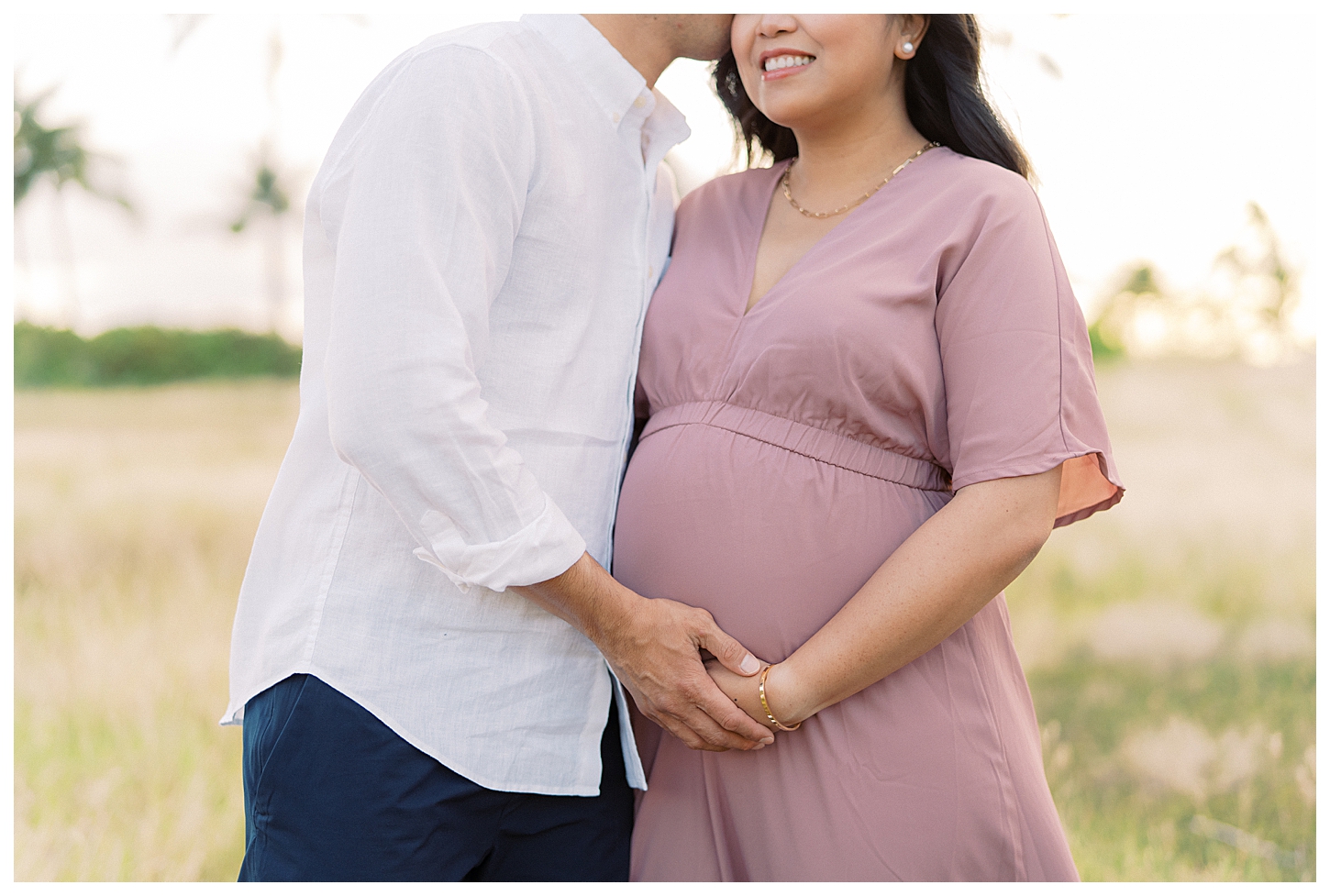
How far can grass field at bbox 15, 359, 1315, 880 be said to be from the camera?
10.00 ft

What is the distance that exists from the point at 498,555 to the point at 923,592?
1.92ft

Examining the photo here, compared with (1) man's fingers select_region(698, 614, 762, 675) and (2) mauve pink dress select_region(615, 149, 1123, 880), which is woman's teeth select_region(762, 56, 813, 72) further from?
(1) man's fingers select_region(698, 614, 762, 675)

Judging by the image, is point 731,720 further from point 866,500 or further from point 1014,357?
point 1014,357

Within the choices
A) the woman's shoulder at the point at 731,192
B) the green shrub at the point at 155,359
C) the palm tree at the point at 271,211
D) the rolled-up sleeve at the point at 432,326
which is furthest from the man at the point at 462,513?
the green shrub at the point at 155,359

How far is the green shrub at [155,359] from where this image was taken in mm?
5977

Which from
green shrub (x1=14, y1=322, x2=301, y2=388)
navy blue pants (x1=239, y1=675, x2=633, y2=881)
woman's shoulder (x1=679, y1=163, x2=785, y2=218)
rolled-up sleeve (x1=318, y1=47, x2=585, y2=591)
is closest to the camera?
rolled-up sleeve (x1=318, y1=47, x2=585, y2=591)

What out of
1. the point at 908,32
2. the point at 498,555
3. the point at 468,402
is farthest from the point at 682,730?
the point at 908,32

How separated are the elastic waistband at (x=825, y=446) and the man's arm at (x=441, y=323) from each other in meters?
0.32

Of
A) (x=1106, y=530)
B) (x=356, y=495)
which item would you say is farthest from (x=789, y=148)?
(x=1106, y=530)

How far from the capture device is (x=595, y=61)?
1478 millimetres

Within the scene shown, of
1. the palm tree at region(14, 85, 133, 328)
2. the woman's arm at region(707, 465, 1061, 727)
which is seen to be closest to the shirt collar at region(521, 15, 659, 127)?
the woman's arm at region(707, 465, 1061, 727)

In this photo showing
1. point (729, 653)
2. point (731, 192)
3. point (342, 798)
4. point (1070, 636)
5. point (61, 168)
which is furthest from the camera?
point (61, 168)

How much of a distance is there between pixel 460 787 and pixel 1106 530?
155 inches

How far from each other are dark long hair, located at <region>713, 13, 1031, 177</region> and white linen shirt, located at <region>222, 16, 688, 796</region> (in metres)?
0.50
